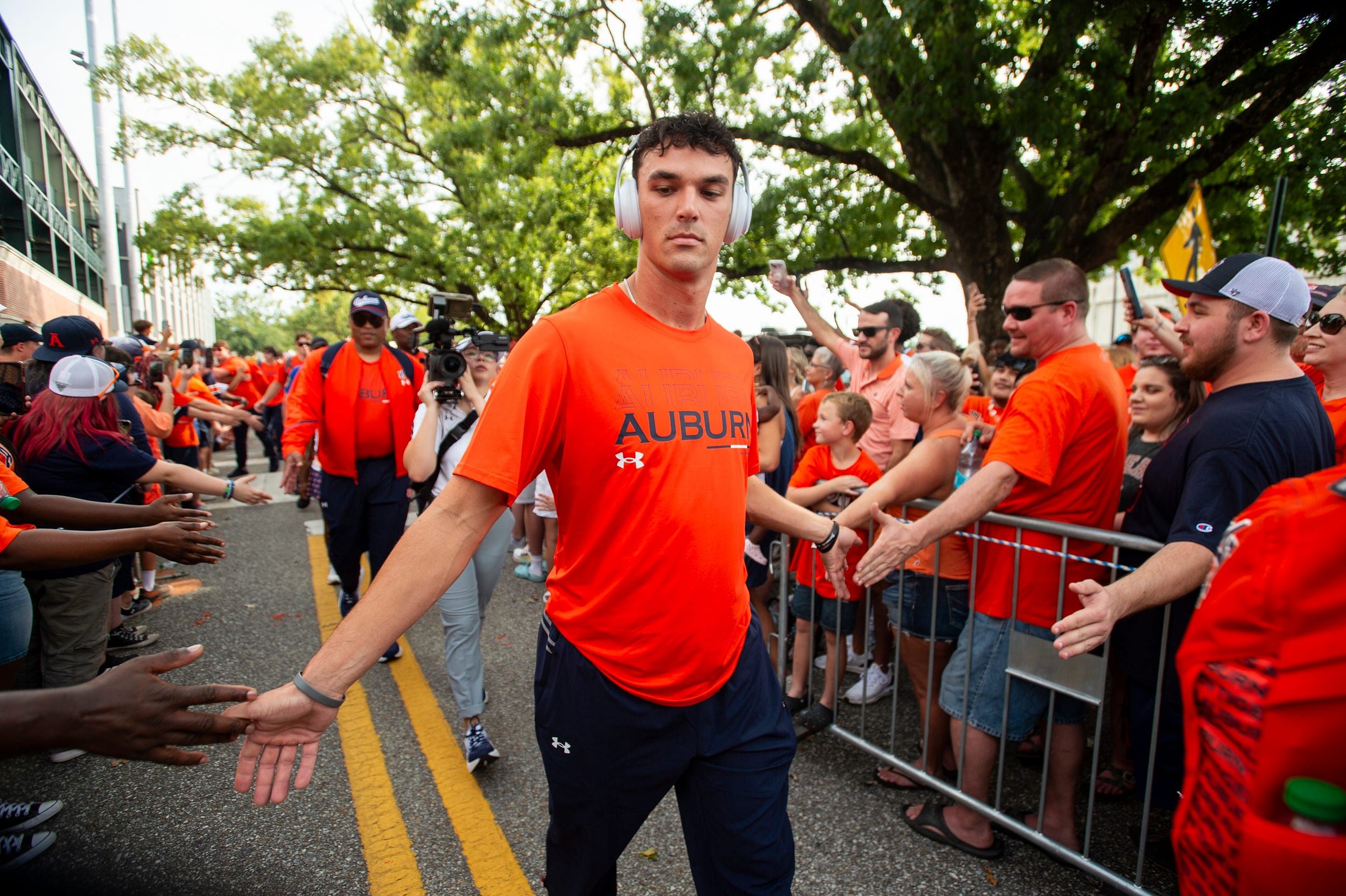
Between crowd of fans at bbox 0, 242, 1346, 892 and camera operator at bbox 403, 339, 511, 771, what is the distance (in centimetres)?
1

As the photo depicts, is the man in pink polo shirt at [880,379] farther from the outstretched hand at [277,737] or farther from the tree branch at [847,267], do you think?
the tree branch at [847,267]

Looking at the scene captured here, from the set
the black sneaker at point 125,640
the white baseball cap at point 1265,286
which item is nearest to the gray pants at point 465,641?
the black sneaker at point 125,640

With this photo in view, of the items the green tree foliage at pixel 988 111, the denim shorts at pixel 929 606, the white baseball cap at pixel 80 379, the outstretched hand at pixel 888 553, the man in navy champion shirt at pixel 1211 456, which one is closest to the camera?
the man in navy champion shirt at pixel 1211 456

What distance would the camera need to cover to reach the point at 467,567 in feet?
10.6

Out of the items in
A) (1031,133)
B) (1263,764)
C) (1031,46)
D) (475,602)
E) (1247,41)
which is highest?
(1031,46)

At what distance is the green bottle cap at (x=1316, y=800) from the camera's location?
0.92 metres

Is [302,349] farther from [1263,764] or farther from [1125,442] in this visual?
[1263,764]

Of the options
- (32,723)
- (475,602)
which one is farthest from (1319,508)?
(475,602)

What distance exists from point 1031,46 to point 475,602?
11.4 meters

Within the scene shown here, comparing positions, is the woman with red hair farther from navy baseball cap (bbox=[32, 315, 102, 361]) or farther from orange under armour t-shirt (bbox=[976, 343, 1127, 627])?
orange under armour t-shirt (bbox=[976, 343, 1127, 627])

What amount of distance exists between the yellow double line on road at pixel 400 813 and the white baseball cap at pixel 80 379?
2.12 metres

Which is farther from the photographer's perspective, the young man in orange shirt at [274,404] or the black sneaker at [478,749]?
the young man in orange shirt at [274,404]

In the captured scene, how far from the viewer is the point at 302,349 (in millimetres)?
14344

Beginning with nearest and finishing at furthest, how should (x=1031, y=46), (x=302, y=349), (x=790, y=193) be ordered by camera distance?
(x=1031, y=46) < (x=790, y=193) < (x=302, y=349)
